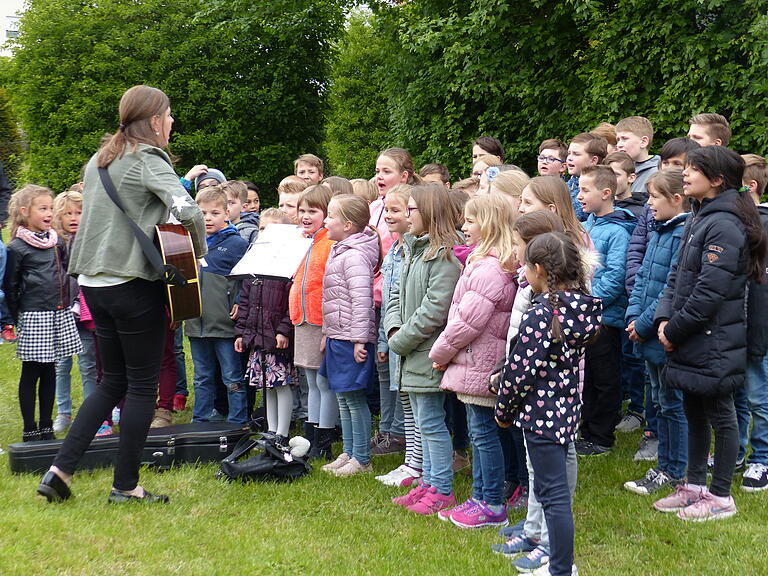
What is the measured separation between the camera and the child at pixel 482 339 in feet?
Result: 14.6

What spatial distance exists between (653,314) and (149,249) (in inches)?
118

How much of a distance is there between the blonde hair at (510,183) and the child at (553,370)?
142 centimetres

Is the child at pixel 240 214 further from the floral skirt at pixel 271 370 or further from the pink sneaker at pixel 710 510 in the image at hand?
the pink sneaker at pixel 710 510

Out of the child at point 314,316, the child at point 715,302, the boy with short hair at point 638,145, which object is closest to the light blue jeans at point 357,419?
the child at point 314,316

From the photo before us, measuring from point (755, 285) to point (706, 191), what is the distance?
72 cm

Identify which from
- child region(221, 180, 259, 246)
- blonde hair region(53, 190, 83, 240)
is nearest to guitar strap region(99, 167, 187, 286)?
child region(221, 180, 259, 246)

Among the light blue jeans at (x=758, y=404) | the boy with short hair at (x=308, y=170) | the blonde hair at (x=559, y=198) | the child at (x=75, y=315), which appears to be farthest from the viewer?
the boy with short hair at (x=308, y=170)

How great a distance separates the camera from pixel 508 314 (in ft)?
14.8

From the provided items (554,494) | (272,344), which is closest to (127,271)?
(272,344)

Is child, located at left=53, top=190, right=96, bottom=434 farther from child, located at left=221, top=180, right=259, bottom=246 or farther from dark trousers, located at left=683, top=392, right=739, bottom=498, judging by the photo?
dark trousers, located at left=683, top=392, right=739, bottom=498

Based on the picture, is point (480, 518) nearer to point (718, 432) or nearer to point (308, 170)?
point (718, 432)

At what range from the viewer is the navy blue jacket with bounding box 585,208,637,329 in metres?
5.48

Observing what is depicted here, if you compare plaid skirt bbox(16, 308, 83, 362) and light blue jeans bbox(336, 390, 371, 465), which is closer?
light blue jeans bbox(336, 390, 371, 465)

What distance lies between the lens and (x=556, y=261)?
12.0 ft
